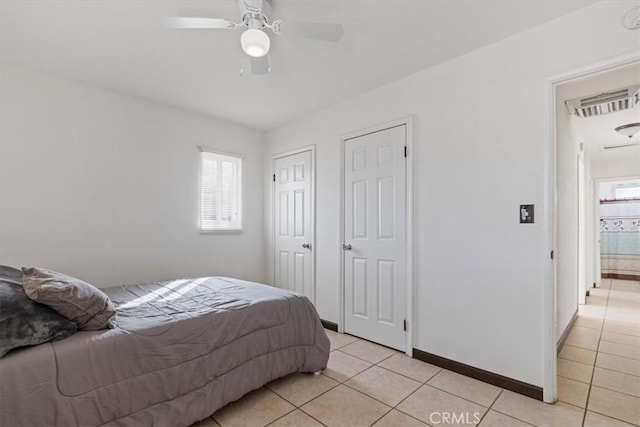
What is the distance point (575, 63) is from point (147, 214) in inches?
152

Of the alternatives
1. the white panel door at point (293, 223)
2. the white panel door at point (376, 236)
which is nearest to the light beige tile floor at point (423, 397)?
the white panel door at point (376, 236)

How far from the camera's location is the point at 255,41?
1676 mm

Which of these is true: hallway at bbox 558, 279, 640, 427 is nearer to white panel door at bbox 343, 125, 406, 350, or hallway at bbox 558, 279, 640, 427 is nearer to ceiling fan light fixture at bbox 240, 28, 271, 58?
white panel door at bbox 343, 125, 406, 350

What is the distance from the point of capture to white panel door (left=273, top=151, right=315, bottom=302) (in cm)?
369

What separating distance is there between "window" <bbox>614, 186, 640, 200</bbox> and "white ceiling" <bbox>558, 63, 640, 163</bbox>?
216cm

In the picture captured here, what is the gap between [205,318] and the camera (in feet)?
6.01

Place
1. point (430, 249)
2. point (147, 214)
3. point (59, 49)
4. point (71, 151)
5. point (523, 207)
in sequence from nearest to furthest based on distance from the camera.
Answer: point (523, 207) < point (59, 49) < point (430, 249) < point (71, 151) < point (147, 214)

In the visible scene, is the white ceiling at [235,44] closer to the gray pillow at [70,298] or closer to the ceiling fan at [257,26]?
the ceiling fan at [257,26]

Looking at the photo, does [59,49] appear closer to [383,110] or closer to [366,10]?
[366,10]

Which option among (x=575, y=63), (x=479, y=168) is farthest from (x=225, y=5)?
(x=575, y=63)

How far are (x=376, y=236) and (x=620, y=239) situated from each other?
23.6ft

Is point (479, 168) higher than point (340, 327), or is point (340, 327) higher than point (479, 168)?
point (479, 168)

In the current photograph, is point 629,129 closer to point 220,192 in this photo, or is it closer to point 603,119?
point 603,119

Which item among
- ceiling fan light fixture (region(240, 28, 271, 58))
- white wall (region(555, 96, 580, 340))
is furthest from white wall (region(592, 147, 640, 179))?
ceiling fan light fixture (region(240, 28, 271, 58))
